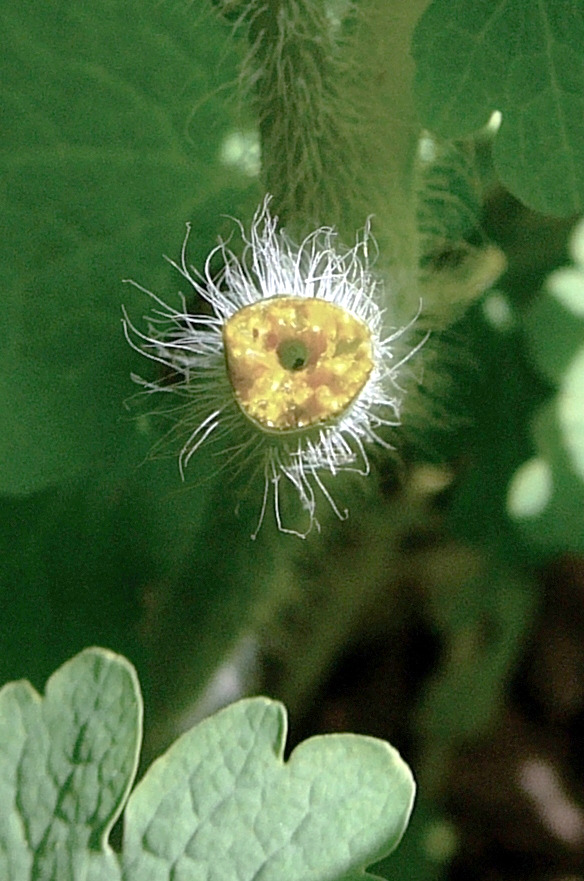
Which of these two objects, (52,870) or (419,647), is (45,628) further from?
(419,647)

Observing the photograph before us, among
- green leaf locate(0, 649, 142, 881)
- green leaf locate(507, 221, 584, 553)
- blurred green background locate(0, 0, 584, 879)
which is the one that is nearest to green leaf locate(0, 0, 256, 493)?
blurred green background locate(0, 0, 584, 879)

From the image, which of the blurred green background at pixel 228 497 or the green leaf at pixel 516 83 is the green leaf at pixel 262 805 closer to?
the blurred green background at pixel 228 497

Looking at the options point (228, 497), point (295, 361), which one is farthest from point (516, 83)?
point (228, 497)

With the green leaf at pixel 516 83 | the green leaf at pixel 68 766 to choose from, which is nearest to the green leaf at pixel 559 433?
the green leaf at pixel 516 83

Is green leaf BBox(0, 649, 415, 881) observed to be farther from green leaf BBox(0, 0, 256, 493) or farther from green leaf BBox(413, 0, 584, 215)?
green leaf BBox(413, 0, 584, 215)

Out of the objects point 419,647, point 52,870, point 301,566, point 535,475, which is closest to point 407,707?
point 419,647

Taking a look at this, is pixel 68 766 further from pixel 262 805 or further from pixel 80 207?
pixel 80 207
